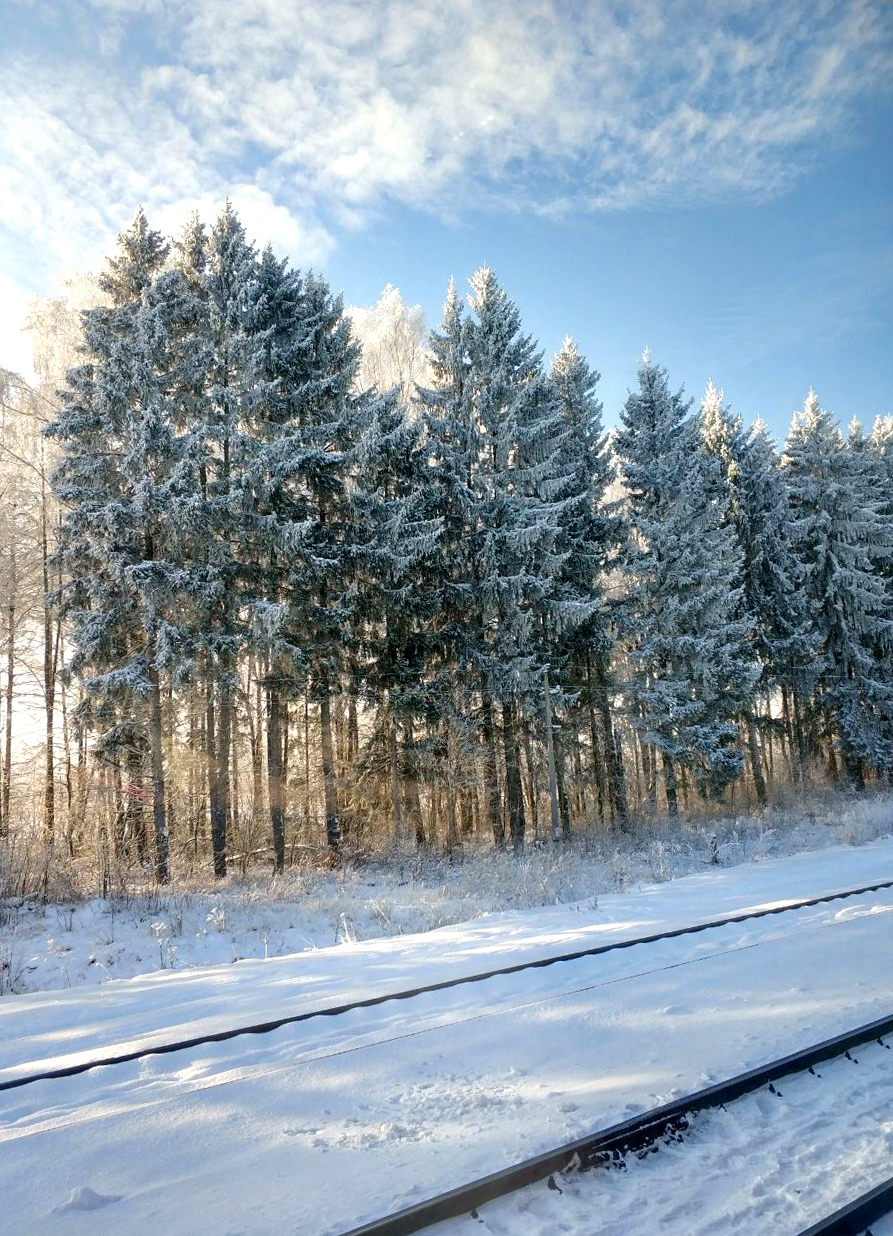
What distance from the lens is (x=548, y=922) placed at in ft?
28.8

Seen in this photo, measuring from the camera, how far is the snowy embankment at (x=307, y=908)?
973 centimetres

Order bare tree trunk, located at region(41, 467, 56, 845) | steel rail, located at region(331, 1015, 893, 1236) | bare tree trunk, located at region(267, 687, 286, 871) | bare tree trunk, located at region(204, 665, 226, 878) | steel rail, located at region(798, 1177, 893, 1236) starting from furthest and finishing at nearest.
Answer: bare tree trunk, located at region(41, 467, 56, 845) < bare tree trunk, located at region(267, 687, 286, 871) < bare tree trunk, located at region(204, 665, 226, 878) < steel rail, located at region(331, 1015, 893, 1236) < steel rail, located at region(798, 1177, 893, 1236)

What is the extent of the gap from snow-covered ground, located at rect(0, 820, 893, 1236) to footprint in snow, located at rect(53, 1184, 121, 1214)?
0.03ft

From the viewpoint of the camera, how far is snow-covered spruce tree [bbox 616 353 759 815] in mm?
21625

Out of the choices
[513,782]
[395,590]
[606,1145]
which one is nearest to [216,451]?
[395,590]

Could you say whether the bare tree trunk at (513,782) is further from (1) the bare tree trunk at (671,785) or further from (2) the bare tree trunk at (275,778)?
(2) the bare tree trunk at (275,778)

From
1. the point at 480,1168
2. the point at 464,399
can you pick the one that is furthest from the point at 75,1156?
the point at 464,399

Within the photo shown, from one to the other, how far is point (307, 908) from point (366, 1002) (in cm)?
722

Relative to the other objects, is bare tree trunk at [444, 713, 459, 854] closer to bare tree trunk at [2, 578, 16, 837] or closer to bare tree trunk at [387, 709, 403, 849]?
bare tree trunk at [387, 709, 403, 849]

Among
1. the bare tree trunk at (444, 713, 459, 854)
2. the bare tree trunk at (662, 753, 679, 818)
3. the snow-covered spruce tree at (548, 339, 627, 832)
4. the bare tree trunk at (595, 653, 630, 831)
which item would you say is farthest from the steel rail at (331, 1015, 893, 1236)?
the bare tree trunk at (595, 653, 630, 831)

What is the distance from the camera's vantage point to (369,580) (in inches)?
734

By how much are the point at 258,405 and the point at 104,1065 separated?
15514 mm

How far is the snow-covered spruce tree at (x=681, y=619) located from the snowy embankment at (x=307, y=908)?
4458 millimetres

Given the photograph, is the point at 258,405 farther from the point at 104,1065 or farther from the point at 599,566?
the point at 104,1065
